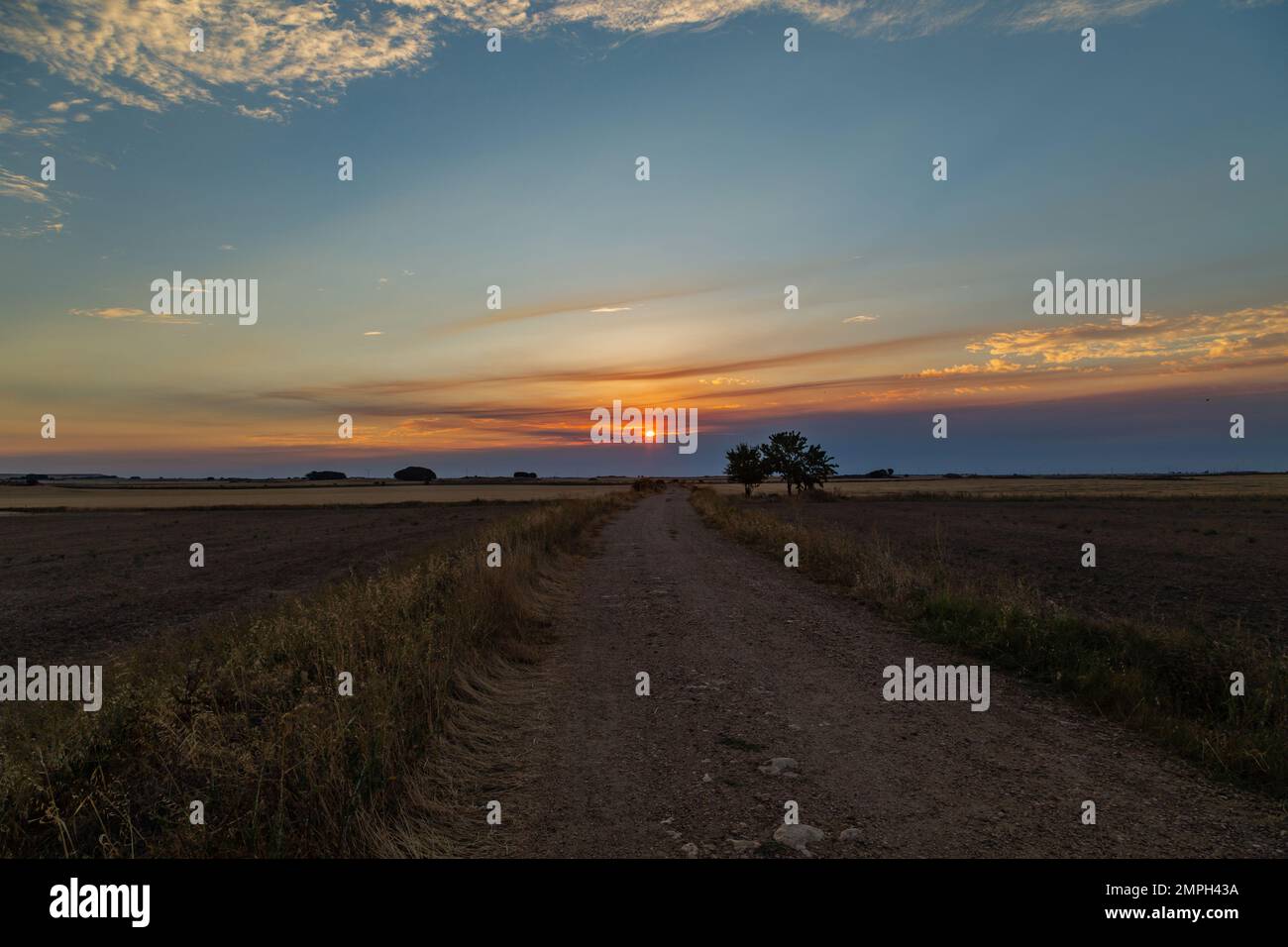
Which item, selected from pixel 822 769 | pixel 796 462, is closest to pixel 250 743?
pixel 822 769

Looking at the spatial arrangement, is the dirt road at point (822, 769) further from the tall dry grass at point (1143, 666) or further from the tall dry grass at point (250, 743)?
the tall dry grass at point (250, 743)

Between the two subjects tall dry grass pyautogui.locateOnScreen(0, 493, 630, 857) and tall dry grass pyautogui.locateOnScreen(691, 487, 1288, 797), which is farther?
tall dry grass pyautogui.locateOnScreen(691, 487, 1288, 797)

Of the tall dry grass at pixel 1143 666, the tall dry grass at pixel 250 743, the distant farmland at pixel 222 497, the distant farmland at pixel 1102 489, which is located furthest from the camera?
the distant farmland at pixel 1102 489

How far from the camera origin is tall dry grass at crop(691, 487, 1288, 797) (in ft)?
19.5

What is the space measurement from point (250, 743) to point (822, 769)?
4692 mm

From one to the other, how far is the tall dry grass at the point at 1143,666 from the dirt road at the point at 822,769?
42 centimetres

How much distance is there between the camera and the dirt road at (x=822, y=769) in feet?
14.7

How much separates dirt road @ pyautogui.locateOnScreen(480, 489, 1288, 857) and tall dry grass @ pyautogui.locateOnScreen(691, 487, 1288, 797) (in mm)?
418

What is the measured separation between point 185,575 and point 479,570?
1799 centimetres

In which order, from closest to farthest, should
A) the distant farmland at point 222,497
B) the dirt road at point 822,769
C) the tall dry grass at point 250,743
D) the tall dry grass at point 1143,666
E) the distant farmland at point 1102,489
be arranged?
the tall dry grass at point 250,743 → the dirt road at point 822,769 → the tall dry grass at point 1143,666 → the distant farmland at point 222,497 → the distant farmland at point 1102,489

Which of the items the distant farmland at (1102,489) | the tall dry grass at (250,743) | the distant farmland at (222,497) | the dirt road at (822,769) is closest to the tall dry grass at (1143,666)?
the dirt road at (822,769)

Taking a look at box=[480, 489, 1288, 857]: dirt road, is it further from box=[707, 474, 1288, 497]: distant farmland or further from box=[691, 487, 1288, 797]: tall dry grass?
box=[707, 474, 1288, 497]: distant farmland

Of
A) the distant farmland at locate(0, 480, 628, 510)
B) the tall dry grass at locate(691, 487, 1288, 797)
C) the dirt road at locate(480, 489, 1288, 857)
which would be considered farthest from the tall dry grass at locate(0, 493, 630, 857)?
the distant farmland at locate(0, 480, 628, 510)
